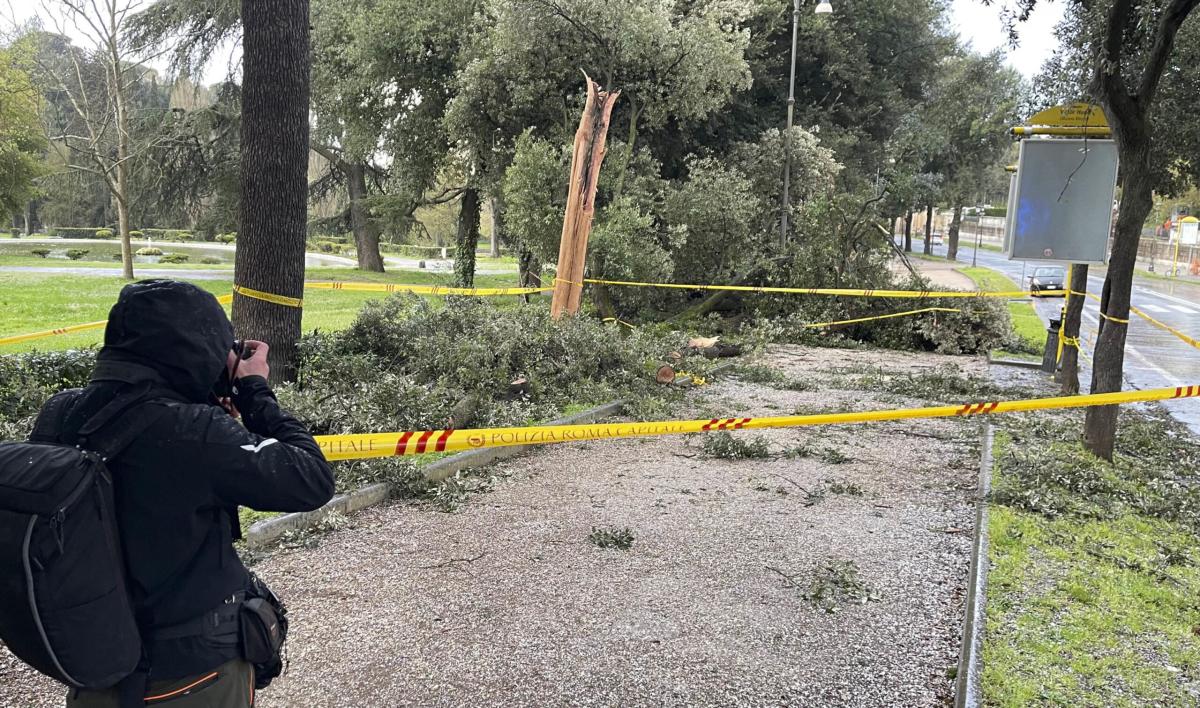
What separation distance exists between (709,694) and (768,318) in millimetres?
13407

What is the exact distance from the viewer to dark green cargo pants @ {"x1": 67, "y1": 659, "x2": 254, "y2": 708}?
1.90 m

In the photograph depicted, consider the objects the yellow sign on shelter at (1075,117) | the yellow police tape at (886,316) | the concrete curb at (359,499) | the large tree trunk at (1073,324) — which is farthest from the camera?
the yellow police tape at (886,316)

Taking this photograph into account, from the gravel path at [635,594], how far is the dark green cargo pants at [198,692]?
1.41 metres

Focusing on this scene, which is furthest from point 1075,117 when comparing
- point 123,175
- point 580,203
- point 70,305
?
point 123,175

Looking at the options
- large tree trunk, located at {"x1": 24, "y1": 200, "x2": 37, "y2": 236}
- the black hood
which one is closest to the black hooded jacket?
the black hood

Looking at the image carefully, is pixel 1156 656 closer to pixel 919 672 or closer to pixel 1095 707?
pixel 1095 707

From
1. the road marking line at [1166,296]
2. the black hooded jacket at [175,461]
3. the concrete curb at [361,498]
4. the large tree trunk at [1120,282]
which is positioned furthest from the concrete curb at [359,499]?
the road marking line at [1166,296]

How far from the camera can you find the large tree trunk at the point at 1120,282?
6.47 meters

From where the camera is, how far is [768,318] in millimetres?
16344

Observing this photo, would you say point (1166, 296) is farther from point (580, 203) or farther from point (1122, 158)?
point (1122, 158)

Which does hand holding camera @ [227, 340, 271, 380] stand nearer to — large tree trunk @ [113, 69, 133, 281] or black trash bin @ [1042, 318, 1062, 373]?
black trash bin @ [1042, 318, 1062, 373]

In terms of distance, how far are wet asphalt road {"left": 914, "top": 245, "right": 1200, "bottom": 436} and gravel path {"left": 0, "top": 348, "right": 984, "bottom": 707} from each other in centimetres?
534

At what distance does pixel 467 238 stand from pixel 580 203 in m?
11.7

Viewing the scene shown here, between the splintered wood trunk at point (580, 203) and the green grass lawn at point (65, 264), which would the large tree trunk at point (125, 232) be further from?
the splintered wood trunk at point (580, 203)
